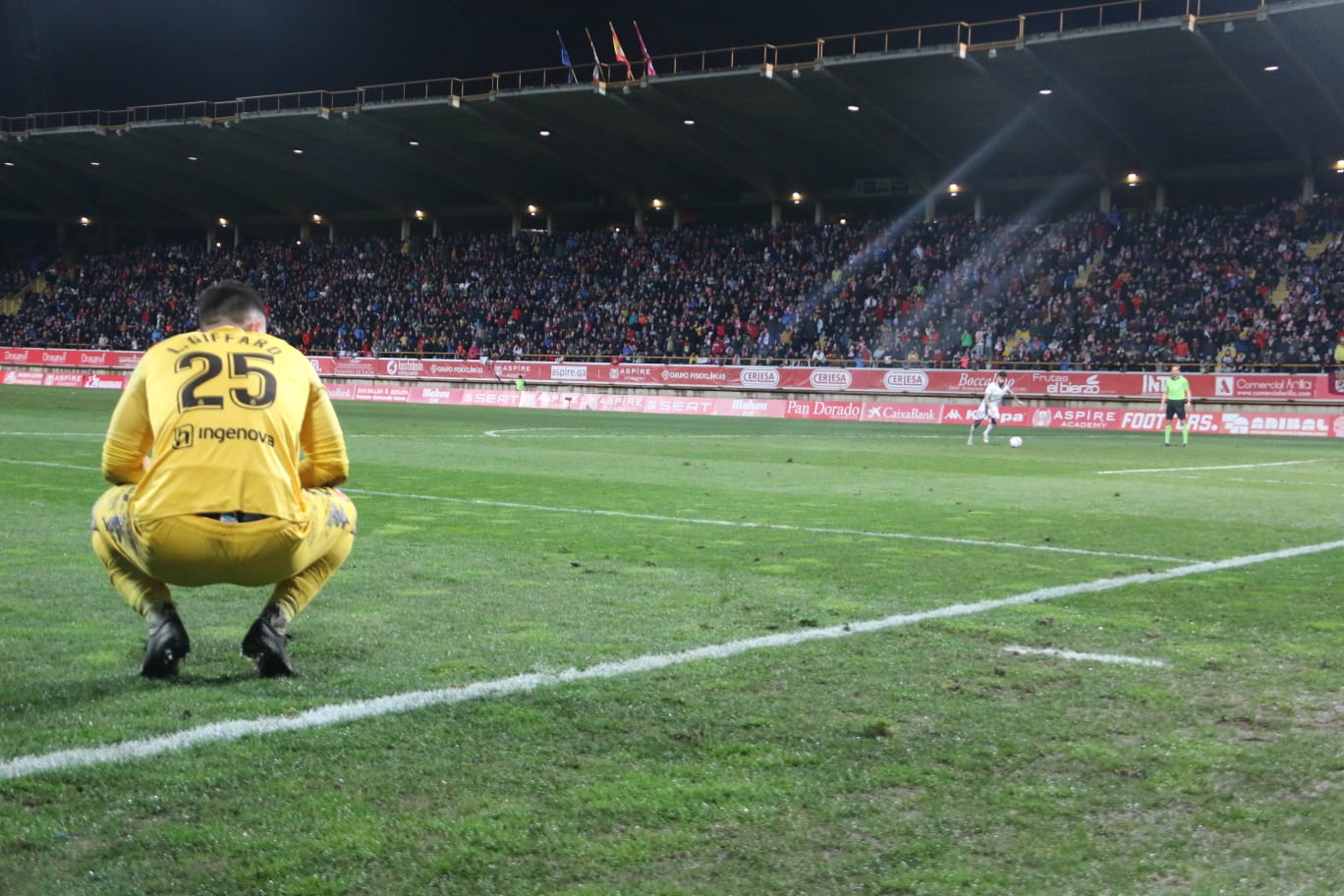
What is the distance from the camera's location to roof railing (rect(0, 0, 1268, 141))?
43.1 meters

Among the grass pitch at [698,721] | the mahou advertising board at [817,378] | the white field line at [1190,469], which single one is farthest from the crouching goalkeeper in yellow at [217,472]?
the mahou advertising board at [817,378]

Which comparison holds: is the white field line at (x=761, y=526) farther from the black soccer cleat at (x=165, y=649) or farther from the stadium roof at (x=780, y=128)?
the stadium roof at (x=780, y=128)

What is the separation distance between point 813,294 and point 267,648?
4840 cm

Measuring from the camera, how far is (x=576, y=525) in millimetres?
11141

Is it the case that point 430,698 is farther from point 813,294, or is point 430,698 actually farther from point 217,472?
point 813,294

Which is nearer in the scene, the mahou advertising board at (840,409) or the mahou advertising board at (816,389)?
the mahou advertising board at (840,409)

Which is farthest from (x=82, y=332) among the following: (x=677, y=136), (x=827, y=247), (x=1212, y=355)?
(x=1212, y=355)

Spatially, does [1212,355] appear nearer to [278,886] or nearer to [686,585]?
[686,585]

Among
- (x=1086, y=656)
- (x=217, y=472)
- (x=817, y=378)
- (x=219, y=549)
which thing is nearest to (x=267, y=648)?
(x=219, y=549)

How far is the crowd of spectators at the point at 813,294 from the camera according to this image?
1682 inches

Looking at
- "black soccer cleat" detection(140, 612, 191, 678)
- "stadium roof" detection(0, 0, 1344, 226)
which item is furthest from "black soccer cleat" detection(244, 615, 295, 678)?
"stadium roof" detection(0, 0, 1344, 226)

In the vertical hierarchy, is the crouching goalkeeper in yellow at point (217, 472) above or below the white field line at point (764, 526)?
above

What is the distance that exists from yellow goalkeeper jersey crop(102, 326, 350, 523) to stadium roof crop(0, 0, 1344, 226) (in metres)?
39.7

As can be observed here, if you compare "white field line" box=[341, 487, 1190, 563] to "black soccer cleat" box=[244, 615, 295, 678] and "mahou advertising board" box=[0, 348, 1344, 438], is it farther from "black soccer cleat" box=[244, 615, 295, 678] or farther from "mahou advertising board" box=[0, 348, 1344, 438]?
"mahou advertising board" box=[0, 348, 1344, 438]
